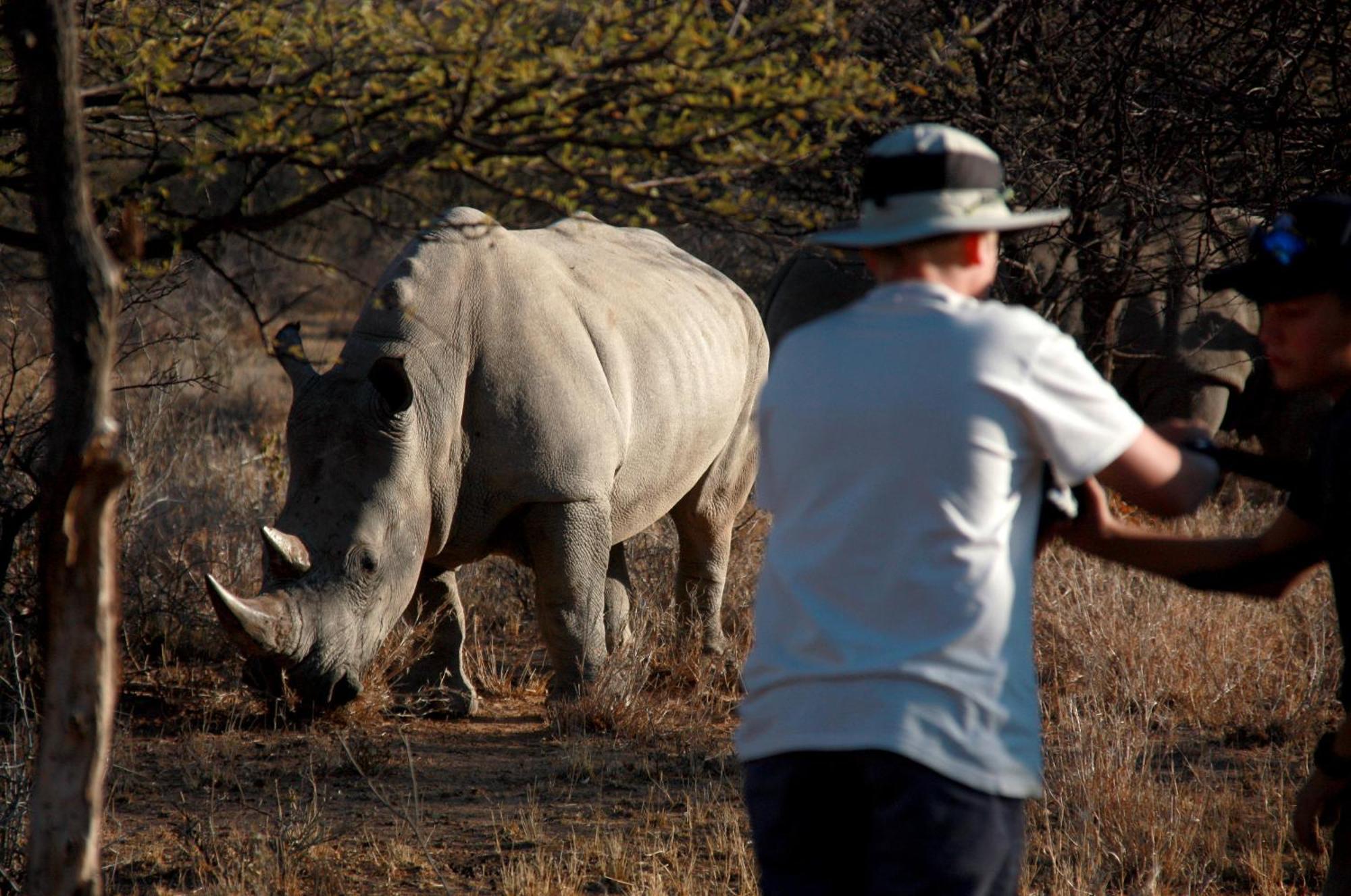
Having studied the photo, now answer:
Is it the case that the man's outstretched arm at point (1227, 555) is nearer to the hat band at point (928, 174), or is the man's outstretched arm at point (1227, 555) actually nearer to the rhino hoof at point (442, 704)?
the hat band at point (928, 174)

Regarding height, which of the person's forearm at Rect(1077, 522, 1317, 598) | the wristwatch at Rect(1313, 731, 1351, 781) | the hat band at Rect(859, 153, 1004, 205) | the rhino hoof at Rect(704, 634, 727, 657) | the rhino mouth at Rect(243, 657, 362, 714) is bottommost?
the rhino hoof at Rect(704, 634, 727, 657)

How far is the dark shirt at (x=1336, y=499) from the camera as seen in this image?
252 cm

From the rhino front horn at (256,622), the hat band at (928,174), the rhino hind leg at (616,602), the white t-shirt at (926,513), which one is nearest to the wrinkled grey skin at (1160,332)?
the rhino hind leg at (616,602)

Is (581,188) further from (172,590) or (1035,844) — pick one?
(172,590)

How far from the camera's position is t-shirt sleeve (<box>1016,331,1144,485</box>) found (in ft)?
7.40

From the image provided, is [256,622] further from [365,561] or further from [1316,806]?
[1316,806]

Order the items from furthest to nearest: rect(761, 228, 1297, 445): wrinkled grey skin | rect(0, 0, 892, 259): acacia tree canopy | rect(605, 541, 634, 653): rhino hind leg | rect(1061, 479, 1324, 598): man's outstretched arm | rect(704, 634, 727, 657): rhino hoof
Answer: rect(761, 228, 1297, 445): wrinkled grey skin → rect(704, 634, 727, 657): rhino hoof → rect(605, 541, 634, 653): rhino hind leg → rect(0, 0, 892, 259): acacia tree canopy → rect(1061, 479, 1324, 598): man's outstretched arm

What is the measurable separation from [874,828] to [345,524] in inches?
143

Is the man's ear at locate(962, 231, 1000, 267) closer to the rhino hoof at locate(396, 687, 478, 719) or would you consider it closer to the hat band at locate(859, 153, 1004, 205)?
the hat band at locate(859, 153, 1004, 205)

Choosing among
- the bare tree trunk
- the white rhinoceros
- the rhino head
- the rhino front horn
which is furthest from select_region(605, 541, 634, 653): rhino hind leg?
the bare tree trunk

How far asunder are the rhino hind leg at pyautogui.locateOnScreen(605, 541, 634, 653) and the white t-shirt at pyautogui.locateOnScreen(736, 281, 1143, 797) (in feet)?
15.8

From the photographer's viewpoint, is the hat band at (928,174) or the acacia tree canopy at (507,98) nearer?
the hat band at (928,174)

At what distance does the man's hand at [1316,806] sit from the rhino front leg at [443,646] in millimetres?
4416

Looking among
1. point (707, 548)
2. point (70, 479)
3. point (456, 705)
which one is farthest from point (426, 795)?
point (70, 479)
